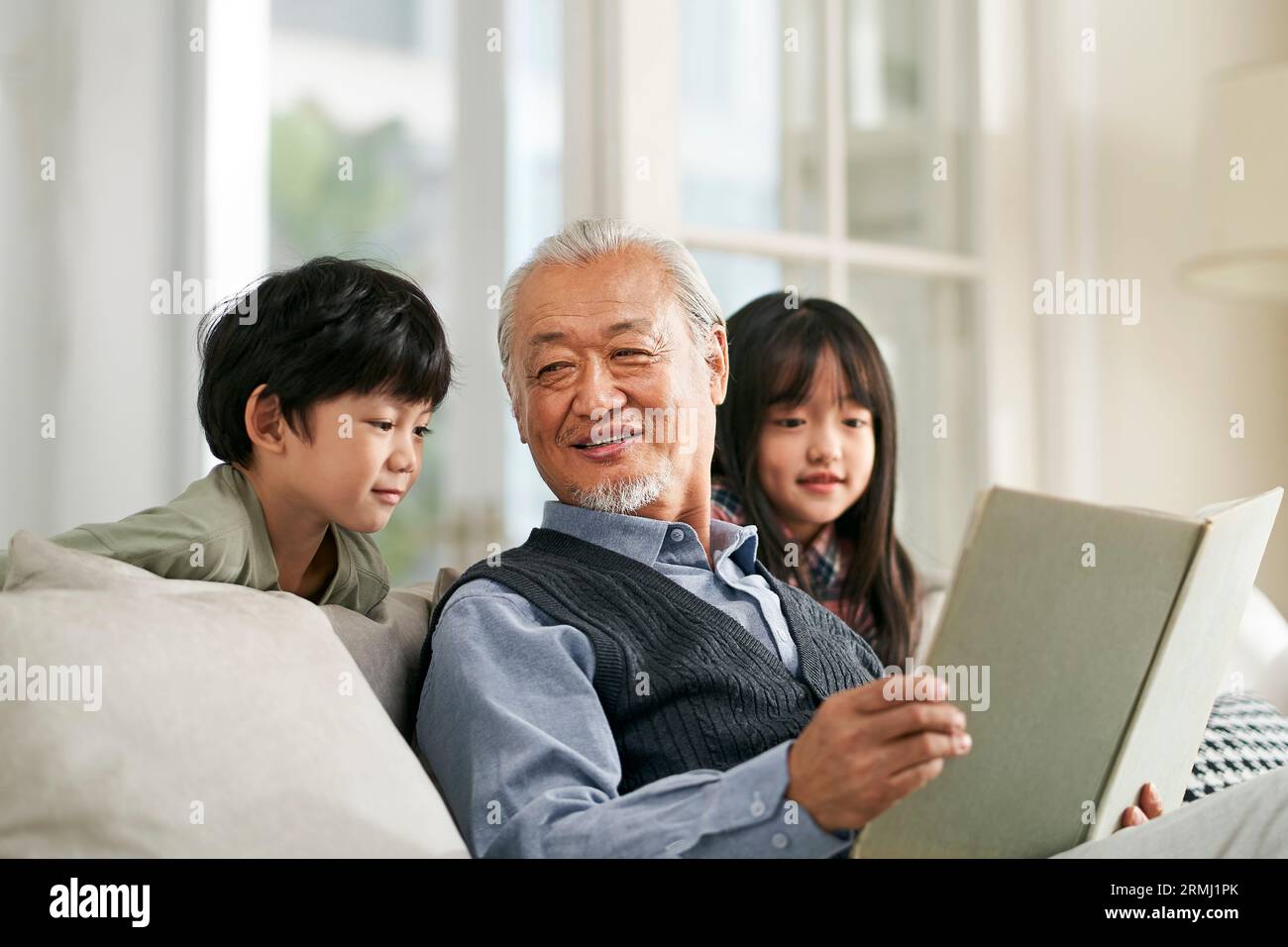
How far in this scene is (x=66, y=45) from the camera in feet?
6.70

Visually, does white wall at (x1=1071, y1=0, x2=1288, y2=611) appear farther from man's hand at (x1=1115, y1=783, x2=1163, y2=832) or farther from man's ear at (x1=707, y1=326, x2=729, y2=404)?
man's hand at (x1=1115, y1=783, x2=1163, y2=832)

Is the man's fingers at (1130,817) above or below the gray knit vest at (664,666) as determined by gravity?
below

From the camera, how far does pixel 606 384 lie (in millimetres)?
1407

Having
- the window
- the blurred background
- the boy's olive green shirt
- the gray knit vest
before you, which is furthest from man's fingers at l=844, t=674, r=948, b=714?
the window

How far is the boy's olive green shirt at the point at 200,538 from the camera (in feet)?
3.96

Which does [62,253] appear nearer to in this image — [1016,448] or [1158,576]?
[1158,576]

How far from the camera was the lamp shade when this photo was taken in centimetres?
274

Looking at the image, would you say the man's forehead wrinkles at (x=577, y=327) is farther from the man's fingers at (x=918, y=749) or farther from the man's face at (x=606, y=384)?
the man's fingers at (x=918, y=749)

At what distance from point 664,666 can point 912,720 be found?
0.37 m

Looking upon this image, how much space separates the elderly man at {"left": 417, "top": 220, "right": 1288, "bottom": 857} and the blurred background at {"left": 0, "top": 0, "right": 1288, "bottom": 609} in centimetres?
85

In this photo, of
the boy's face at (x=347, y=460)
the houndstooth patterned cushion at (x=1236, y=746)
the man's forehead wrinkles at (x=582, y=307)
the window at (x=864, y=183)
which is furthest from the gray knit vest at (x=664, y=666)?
the window at (x=864, y=183)

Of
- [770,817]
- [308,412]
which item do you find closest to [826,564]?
[308,412]

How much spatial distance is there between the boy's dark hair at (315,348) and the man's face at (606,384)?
10 cm
